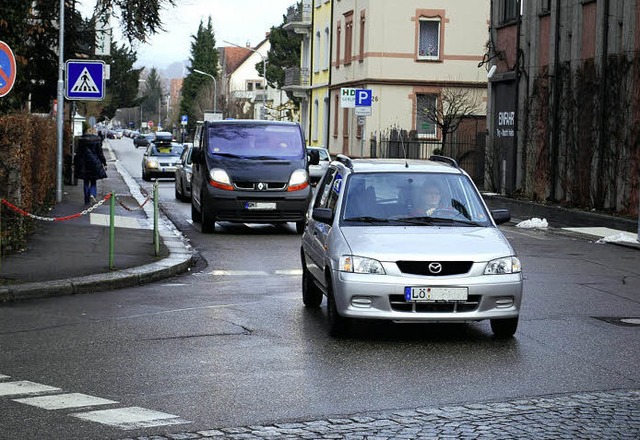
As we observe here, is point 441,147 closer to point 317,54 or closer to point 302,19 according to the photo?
point 317,54

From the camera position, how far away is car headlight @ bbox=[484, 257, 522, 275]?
10.4 m

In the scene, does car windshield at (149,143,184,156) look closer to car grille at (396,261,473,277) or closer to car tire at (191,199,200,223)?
car tire at (191,199,200,223)

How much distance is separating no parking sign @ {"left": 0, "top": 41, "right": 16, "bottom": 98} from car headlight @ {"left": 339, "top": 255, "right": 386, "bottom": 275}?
6.45m

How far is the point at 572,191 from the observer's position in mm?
32281

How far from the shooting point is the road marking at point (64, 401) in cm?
773

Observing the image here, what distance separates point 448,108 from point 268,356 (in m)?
40.8

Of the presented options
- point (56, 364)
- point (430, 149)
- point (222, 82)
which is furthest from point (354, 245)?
point (222, 82)

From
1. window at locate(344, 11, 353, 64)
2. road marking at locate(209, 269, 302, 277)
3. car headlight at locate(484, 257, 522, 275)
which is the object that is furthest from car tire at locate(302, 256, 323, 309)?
window at locate(344, 11, 353, 64)

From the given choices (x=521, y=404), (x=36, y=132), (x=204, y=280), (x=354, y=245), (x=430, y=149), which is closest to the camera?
(x=521, y=404)

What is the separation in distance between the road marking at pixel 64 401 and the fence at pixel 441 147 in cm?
3437

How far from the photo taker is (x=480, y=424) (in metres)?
7.30

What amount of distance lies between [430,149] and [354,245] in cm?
4317

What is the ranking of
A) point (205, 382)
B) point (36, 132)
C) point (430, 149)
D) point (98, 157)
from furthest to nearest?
1. point (430, 149)
2. point (98, 157)
3. point (36, 132)
4. point (205, 382)

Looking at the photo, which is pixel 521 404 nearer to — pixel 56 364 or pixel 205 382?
pixel 205 382
